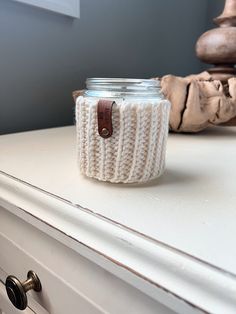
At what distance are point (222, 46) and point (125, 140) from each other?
491 mm

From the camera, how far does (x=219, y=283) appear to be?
0.57ft

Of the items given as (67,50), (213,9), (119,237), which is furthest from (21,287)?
(213,9)

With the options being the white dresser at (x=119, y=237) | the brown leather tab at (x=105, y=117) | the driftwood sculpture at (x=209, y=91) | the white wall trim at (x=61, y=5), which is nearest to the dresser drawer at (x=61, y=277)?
the white dresser at (x=119, y=237)

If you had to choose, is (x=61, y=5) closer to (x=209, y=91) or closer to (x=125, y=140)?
(x=209, y=91)

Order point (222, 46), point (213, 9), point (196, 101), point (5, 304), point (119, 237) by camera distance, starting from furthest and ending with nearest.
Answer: point (213, 9) < point (222, 46) < point (196, 101) < point (5, 304) < point (119, 237)

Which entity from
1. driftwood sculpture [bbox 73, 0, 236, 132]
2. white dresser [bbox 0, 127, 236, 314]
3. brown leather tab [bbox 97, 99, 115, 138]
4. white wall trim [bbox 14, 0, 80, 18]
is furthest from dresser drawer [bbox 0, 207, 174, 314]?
white wall trim [bbox 14, 0, 80, 18]

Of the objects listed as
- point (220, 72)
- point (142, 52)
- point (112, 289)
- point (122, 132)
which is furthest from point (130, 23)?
point (112, 289)

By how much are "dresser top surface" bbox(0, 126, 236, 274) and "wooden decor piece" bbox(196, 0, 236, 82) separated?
11.1 inches

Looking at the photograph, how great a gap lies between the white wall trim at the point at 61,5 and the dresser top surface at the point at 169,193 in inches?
12.8

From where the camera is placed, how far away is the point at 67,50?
73cm

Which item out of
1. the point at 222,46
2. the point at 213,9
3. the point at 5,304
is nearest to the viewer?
the point at 5,304

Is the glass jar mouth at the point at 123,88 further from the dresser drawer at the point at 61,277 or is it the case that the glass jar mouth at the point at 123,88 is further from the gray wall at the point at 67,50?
the gray wall at the point at 67,50

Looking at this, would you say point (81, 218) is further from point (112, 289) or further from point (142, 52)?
point (142, 52)

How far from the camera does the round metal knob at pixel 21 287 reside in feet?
1.06
